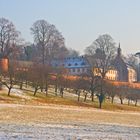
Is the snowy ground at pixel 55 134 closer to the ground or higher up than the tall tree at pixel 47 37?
closer to the ground

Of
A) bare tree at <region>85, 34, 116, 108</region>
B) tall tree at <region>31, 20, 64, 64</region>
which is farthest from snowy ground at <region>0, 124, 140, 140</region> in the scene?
tall tree at <region>31, 20, 64, 64</region>

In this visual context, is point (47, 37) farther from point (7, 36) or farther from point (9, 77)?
point (9, 77)

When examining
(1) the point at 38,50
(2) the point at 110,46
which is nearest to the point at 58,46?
(1) the point at 38,50

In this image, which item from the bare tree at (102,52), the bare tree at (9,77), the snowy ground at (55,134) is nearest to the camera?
the snowy ground at (55,134)

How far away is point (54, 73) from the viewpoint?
96.1 m

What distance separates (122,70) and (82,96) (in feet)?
217

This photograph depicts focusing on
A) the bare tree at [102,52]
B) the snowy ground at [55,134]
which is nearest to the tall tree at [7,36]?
the bare tree at [102,52]

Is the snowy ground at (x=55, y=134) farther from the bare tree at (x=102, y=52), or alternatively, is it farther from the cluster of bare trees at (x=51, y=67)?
the bare tree at (x=102, y=52)

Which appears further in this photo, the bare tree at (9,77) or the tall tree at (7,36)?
the tall tree at (7,36)

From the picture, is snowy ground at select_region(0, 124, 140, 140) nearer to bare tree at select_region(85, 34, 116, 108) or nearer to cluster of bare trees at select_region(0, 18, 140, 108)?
cluster of bare trees at select_region(0, 18, 140, 108)

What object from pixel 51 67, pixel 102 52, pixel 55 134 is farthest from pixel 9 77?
pixel 55 134

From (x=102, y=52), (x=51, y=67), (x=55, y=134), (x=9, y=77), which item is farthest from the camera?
(x=102, y=52)

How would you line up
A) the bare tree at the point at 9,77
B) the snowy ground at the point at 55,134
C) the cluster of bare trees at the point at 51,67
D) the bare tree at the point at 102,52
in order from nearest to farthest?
the snowy ground at the point at 55,134 < the bare tree at the point at 9,77 < the cluster of bare trees at the point at 51,67 < the bare tree at the point at 102,52

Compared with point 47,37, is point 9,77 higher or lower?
lower
